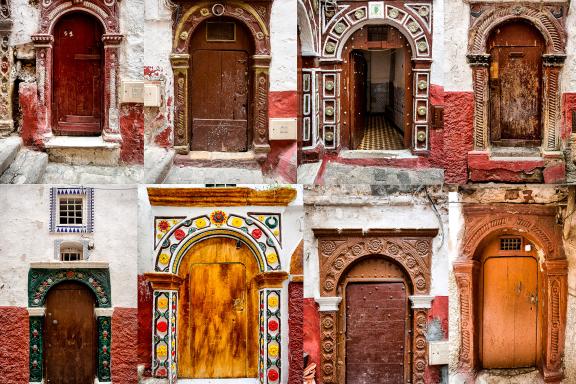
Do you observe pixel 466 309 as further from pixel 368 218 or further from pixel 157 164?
pixel 157 164

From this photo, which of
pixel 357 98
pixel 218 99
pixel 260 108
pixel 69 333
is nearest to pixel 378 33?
pixel 357 98

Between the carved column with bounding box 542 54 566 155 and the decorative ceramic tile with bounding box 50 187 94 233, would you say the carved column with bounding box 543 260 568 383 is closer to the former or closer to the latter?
the carved column with bounding box 542 54 566 155

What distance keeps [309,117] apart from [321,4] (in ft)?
3.53

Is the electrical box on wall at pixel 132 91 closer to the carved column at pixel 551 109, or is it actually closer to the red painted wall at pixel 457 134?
the red painted wall at pixel 457 134

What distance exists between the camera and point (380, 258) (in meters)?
7.37

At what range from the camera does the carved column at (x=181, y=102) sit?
7984mm

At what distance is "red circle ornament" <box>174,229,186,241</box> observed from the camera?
24.3 feet

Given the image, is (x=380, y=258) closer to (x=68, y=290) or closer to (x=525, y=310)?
(x=525, y=310)

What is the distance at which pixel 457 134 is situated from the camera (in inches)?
323

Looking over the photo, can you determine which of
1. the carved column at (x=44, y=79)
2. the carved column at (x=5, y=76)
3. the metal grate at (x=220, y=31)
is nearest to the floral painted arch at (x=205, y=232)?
the metal grate at (x=220, y=31)

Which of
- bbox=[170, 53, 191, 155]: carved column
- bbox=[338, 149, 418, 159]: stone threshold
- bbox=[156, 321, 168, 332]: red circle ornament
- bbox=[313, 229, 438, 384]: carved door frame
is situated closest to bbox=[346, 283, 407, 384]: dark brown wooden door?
bbox=[313, 229, 438, 384]: carved door frame

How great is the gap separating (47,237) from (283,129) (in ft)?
7.49

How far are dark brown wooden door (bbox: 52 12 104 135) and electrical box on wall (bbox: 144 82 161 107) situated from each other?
56 centimetres

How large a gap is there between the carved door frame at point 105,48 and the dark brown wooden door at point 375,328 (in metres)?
2.78
